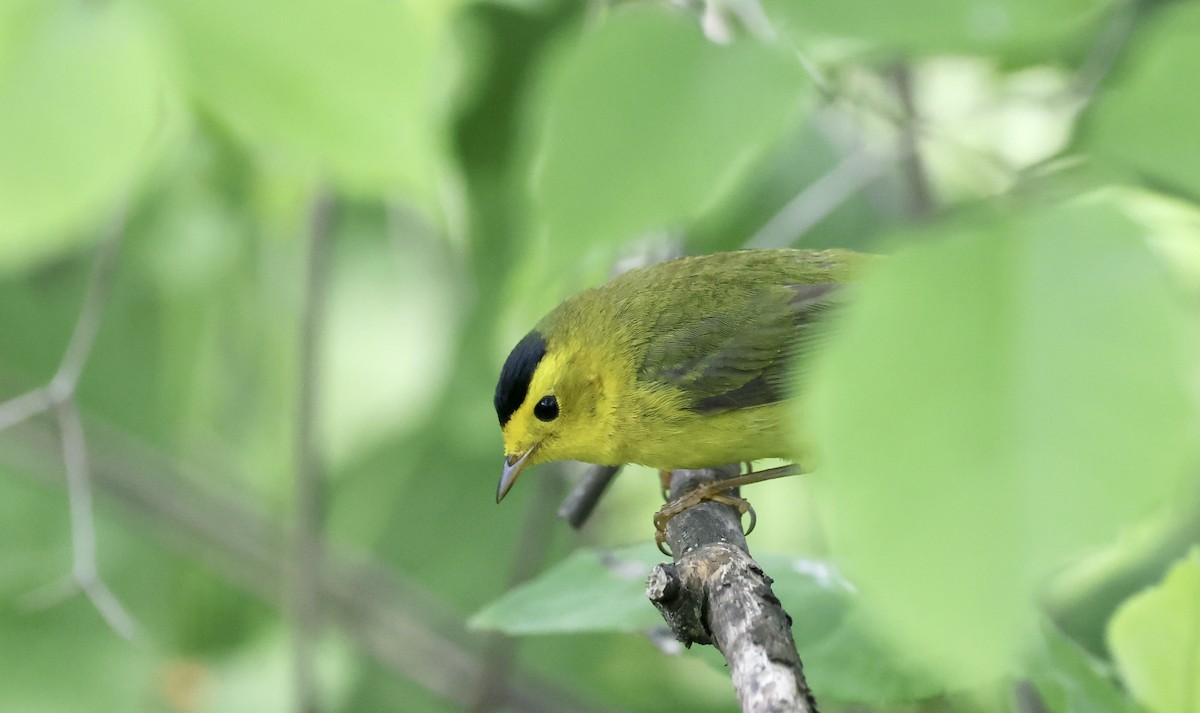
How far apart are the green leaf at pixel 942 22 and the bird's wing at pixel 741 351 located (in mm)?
914

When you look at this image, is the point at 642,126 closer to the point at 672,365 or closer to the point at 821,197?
the point at 672,365

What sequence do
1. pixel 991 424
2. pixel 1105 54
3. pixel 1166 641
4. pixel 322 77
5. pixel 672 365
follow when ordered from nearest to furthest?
pixel 991 424
pixel 1166 641
pixel 322 77
pixel 1105 54
pixel 672 365

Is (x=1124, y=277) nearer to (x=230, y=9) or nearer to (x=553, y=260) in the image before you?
(x=553, y=260)

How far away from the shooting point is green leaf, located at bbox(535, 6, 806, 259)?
0.93m

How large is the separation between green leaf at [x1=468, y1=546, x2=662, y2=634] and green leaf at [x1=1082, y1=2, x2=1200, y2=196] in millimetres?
586

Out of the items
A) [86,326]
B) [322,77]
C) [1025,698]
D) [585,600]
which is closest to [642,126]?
[322,77]

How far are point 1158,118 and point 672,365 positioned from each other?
1156mm

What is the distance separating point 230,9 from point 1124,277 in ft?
2.96

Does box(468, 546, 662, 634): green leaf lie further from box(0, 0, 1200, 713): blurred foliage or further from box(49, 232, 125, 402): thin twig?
box(49, 232, 125, 402): thin twig

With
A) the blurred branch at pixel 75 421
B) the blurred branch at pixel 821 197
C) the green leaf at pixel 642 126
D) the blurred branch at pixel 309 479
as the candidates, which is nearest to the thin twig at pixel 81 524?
the blurred branch at pixel 75 421

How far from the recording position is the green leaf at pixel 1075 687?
0.93 metres

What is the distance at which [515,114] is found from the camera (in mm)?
2301

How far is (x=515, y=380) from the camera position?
1933mm

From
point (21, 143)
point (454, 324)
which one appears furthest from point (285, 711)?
point (21, 143)
